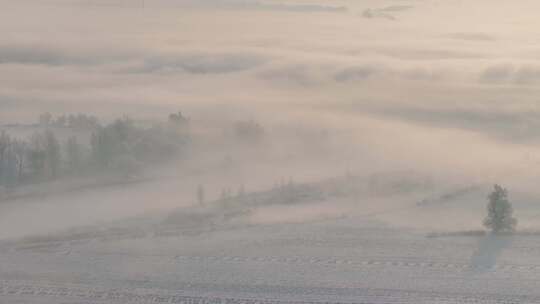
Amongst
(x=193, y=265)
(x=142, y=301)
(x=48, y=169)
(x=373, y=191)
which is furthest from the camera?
(x=48, y=169)

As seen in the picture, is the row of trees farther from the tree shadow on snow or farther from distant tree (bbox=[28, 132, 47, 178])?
the tree shadow on snow

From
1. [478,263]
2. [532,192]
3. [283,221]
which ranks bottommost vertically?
[478,263]

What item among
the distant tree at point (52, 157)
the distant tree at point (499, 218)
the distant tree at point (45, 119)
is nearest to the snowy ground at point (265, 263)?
the distant tree at point (499, 218)

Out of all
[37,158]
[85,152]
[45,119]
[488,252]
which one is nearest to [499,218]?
[488,252]

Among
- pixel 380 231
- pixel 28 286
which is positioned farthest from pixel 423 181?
pixel 28 286

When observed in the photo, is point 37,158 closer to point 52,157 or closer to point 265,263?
point 52,157

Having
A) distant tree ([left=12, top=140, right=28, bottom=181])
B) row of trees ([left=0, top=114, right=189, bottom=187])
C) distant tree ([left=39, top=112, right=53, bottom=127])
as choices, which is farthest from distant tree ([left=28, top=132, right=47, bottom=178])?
distant tree ([left=39, top=112, right=53, bottom=127])

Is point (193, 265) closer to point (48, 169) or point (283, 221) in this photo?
point (283, 221)
